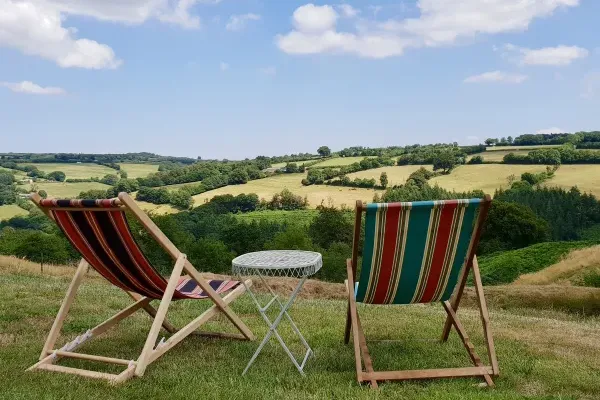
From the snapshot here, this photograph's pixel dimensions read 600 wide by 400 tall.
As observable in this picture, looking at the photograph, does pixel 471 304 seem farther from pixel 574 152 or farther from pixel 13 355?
pixel 574 152

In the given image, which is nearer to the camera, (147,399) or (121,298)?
(147,399)

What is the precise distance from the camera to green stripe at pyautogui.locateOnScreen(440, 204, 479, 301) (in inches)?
152

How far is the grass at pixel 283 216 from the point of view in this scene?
76.8 metres

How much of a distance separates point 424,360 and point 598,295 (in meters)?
10.9

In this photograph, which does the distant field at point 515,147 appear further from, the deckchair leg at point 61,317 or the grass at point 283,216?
the deckchair leg at point 61,317

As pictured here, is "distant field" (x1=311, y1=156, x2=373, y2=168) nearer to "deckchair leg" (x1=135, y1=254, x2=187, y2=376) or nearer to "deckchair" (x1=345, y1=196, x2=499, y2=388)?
"deckchair" (x1=345, y1=196, x2=499, y2=388)

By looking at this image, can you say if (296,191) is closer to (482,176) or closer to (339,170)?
(339,170)

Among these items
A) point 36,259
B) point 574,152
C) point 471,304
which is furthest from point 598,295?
point 574,152

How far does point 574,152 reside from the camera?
84.1 metres

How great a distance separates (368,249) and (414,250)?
0.34 meters

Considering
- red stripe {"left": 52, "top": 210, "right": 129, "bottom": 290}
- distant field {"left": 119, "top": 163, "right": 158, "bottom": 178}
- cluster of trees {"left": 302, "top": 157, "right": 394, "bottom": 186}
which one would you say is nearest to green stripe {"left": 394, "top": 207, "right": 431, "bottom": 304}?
red stripe {"left": 52, "top": 210, "right": 129, "bottom": 290}

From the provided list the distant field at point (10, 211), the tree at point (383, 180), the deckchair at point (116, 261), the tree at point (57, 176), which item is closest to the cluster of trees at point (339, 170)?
the tree at point (383, 180)

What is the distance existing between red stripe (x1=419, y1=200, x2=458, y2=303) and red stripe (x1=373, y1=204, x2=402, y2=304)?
0.31 metres

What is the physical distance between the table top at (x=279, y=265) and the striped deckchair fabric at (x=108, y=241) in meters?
0.51
